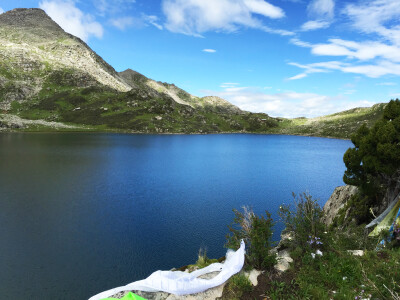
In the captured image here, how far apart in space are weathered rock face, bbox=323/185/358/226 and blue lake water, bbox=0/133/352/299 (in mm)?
5551

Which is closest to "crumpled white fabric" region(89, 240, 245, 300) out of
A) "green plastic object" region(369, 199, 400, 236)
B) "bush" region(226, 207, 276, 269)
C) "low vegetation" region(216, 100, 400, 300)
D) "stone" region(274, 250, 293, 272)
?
"bush" region(226, 207, 276, 269)

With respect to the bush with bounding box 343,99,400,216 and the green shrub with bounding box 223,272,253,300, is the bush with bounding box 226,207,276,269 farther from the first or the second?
the bush with bounding box 343,99,400,216

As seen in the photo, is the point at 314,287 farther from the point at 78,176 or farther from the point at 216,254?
the point at 78,176

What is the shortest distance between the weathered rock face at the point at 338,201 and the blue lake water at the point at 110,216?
555 centimetres

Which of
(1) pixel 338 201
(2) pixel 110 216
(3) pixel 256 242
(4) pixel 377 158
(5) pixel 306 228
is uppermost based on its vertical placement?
(4) pixel 377 158

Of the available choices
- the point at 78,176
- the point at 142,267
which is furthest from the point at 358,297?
the point at 78,176

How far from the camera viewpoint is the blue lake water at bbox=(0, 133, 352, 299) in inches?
700

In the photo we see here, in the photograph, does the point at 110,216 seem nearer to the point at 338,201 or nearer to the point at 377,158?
the point at 338,201

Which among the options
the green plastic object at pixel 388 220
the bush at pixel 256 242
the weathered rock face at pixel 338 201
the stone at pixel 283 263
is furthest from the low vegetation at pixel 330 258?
the weathered rock face at pixel 338 201

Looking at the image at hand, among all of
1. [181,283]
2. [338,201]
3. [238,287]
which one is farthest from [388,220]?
[181,283]

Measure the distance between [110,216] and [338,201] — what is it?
2710cm

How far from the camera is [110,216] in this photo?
28.5 metres

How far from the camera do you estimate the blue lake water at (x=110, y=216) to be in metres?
17.8

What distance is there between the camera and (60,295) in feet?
51.0
